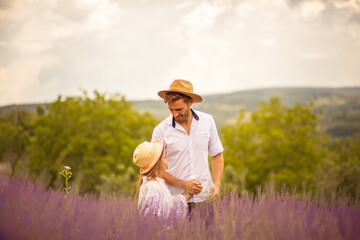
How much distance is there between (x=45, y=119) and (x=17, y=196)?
43.9 metres

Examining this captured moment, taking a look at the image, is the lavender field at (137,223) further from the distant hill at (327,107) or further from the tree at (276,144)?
the distant hill at (327,107)

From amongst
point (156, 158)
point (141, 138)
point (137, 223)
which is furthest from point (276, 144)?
point (137, 223)

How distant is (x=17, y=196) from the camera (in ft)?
9.77

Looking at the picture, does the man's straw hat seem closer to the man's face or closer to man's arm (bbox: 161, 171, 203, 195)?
the man's face

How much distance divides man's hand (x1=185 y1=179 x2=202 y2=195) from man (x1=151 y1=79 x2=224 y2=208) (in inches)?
3.5

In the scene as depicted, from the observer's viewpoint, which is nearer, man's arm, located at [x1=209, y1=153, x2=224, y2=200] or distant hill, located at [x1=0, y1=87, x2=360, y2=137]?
man's arm, located at [x1=209, y1=153, x2=224, y2=200]

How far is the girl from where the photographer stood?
3248 millimetres

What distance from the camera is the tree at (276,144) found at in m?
43.8

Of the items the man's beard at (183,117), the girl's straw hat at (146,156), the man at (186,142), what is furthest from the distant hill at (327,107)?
the girl's straw hat at (146,156)

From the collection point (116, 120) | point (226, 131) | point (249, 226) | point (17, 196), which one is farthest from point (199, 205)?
point (226, 131)

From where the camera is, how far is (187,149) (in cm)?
398

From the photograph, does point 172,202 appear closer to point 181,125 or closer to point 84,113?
point 181,125

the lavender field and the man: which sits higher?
the man

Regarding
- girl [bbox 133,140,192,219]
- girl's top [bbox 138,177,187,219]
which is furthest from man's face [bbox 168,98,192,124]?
girl's top [bbox 138,177,187,219]
